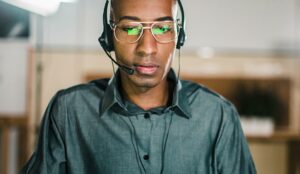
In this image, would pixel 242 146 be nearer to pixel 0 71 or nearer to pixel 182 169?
pixel 182 169

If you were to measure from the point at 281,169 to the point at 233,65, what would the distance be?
777 millimetres

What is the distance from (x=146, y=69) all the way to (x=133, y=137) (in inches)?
6.4

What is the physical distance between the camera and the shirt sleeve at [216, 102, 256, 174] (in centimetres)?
99

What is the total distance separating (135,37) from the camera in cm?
90

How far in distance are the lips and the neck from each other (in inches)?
2.8

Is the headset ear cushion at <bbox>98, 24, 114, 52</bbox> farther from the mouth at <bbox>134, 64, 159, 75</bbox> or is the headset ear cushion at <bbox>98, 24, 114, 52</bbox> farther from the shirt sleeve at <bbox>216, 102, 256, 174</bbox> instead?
the shirt sleeve at <bbox>216, 102, 256, 174</bbox>

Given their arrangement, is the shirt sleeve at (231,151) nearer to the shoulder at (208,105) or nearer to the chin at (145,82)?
the shoulder at (208,105)

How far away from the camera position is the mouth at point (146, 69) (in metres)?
0.91

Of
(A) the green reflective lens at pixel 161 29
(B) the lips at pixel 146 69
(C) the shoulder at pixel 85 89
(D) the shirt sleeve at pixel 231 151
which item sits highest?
(A) the green reflective lens at pixel 161 29

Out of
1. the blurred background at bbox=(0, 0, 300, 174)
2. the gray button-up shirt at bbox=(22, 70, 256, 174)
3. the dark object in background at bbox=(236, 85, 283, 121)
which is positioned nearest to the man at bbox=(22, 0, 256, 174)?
the gray button-up shirt at bbox=(22, 70, 256, 174)

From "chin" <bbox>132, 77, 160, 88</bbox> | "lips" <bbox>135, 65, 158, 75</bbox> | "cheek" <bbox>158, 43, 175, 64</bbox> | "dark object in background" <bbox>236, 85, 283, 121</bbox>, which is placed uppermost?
"cheek" <bbox>158, 43, 175, 64</bbox>

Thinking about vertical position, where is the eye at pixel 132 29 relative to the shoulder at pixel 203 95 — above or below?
above

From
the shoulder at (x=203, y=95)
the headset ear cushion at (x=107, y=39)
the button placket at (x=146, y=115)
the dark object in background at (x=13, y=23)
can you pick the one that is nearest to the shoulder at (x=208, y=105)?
the shoulder at (x=203, y=95)

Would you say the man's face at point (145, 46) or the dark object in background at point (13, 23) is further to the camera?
the dark object in background at point (13, 23)
